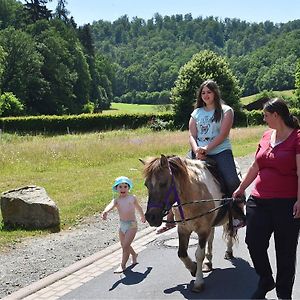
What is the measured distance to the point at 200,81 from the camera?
54.1 meters

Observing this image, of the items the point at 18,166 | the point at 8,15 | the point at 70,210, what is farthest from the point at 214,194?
the point at 8,15

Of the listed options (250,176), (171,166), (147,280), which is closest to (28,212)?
(147,280)

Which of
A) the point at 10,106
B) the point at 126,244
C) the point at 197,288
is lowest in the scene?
the point at 10,106

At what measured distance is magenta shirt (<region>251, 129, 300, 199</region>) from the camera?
17.3ft

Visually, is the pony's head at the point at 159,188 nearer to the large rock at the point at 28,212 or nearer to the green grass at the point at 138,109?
the large rock at the point at 28,212

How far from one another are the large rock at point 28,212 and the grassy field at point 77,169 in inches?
10.8

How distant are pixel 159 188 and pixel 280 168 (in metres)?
1.32

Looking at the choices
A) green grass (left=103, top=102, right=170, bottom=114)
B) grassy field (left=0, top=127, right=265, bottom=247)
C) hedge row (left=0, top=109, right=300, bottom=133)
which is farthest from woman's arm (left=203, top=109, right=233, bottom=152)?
green grass (left=103, top=102, right=170, bottom=114)

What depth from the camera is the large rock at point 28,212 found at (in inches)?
385

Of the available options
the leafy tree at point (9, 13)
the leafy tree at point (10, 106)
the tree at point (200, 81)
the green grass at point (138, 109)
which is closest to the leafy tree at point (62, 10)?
→ the leafy tree at point (9, 13)

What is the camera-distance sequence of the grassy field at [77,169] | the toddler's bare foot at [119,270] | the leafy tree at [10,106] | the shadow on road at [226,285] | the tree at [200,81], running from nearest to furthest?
the shadow on road at [226,285], the toddler's bare foot at [119,270], the grassy field at [77,169], the tree at [200,81], the leafy tree at [10,106]

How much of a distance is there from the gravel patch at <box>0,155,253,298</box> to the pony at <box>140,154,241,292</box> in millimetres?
2121

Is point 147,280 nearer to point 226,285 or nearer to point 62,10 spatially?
point 226,285

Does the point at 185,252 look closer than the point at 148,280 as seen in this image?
Yes
